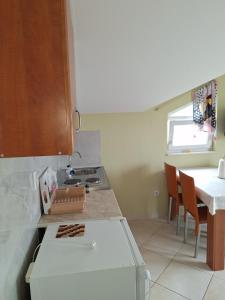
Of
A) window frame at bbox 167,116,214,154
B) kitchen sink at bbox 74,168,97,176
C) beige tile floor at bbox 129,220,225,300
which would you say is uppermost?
window frame at bbox 167,116,214,154

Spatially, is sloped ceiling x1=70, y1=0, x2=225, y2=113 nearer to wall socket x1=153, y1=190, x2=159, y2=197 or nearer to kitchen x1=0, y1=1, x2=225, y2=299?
kitchen x1=0, y1=1, x2=225, y2=299

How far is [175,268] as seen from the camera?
2369 millimetres

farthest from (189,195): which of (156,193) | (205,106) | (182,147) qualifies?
(205,106)

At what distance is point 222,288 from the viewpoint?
208 cm

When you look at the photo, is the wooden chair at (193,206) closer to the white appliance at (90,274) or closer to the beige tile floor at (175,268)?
the beige tile floor at (175,268)

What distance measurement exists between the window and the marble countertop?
1.80m

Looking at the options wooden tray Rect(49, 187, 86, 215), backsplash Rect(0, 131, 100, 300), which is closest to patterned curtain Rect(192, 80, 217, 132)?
wooden tray Rect(49, 187, 86, 215)

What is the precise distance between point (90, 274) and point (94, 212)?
75 cm

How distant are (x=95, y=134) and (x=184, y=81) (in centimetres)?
154

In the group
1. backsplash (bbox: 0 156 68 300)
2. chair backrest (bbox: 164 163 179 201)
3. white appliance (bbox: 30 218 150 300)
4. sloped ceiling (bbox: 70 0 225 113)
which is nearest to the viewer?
backsplash (bbox: 0 156 68 300)

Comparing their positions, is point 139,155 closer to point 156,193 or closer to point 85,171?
point 156,193

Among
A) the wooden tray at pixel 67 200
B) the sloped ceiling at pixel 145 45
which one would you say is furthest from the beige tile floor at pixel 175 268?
the sloped ceiling at pixel 145 45

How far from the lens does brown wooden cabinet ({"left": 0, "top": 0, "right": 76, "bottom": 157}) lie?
69 centimetres

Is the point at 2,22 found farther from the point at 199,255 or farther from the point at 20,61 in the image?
the point at 199,255
